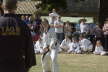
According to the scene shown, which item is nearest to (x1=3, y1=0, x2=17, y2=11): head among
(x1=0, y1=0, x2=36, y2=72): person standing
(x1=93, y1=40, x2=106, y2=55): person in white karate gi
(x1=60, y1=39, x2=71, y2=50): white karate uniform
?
(x1=0, y1=0, x2=36, y2=72): person standing

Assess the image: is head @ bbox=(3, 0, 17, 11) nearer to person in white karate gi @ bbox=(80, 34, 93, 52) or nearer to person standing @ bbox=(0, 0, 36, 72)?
person standing @ bbox=(0, 0, 36, 72)

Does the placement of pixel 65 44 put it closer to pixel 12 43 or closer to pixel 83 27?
pixel 83 27

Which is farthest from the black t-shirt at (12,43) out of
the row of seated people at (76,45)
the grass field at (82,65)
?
the row of seated people at (76,45)

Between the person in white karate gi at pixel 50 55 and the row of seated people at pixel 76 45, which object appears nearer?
the person in white karate gi at pixel 50 55

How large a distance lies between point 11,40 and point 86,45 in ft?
49.6

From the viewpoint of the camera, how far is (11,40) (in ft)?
18.7

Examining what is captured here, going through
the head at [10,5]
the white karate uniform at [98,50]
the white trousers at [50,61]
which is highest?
the head at [10,5]

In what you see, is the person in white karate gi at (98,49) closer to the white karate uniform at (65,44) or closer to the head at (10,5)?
the white karate uniform at (65,44)

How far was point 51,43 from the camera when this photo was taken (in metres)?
12.1

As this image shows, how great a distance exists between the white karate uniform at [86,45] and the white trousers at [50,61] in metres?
8.39

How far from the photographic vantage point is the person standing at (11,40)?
5.66m

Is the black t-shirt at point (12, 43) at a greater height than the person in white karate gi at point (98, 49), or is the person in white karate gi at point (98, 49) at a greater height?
the black t-shirt at point (12, 43)

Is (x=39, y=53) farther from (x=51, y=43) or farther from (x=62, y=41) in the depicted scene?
(x=51, y=43)

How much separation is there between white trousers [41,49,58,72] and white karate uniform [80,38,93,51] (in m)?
8.39
